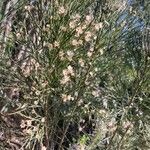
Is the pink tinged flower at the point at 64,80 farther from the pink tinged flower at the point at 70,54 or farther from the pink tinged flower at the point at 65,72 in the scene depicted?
the pink tinged flower at the point at 70,54

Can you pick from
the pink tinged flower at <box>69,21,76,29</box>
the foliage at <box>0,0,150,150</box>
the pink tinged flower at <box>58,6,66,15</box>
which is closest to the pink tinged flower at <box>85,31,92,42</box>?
the foliage at <box>0,0,150,150</box>

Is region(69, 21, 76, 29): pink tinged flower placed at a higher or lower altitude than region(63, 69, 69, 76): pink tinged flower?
higher

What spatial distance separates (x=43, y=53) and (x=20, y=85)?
46 centimetres

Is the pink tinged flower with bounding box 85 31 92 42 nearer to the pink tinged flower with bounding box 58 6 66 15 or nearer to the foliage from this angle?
the foliage

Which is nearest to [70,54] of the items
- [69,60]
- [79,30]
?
[69,60]

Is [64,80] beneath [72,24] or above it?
beneath

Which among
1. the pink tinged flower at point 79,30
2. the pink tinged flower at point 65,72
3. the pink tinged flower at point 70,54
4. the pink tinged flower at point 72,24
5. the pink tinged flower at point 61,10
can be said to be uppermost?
the pink tinged flower at point 61,10

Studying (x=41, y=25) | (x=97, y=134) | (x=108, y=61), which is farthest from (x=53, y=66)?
(x=97, y=134)

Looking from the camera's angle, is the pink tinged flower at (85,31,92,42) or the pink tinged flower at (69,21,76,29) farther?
the pink tinged flower at (85,31,92,42)

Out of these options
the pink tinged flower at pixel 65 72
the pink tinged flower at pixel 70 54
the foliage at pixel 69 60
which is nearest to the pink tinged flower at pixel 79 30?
the foliage at pixel 69 60

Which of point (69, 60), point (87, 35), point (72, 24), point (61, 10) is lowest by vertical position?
point (69, 60)

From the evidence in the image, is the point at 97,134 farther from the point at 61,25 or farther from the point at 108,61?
the point at 61,25

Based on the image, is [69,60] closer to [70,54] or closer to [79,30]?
[70,54]

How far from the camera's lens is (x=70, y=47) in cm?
369
